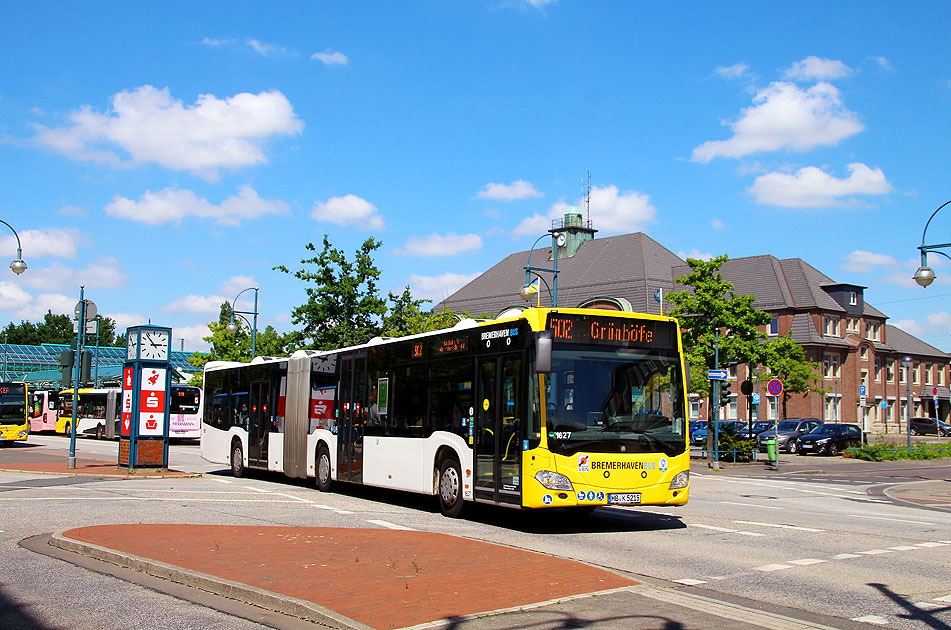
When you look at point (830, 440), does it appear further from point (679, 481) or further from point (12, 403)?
point (12, 403)

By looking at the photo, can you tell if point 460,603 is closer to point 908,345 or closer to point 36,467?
point 36,467

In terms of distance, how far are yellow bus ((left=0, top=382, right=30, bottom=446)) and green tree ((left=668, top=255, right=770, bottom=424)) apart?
30447mm

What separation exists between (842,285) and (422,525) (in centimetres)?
7795

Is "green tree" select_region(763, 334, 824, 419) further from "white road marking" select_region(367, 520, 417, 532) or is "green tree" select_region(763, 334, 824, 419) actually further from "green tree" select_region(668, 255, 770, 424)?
"white road marking" select_region(367, 520, 417, 532)

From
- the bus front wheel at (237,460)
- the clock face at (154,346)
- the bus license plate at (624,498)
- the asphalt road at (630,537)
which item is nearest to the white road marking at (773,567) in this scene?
the asphalt road at (630,537)

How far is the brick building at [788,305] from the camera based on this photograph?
79625 mm

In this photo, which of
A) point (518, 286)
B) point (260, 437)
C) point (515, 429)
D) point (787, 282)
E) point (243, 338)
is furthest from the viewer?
point (518, 286)

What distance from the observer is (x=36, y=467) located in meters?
25.5

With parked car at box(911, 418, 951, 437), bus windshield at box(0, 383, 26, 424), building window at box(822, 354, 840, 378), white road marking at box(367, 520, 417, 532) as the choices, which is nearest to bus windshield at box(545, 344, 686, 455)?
white road marking at box(367, 520, 417, 532)

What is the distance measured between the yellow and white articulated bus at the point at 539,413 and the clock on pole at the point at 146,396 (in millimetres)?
8646

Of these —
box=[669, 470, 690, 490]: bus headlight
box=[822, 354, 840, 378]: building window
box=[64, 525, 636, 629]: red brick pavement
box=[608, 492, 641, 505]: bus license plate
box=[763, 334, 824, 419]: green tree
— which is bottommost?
box=[64, 525, 636, 629]: red brick pavement

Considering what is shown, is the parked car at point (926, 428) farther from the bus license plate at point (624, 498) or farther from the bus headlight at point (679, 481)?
the bus license plate at point (624, 498)

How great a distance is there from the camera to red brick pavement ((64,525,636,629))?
7.24 metres

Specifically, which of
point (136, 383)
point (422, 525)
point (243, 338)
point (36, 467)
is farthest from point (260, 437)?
point (243, 338)
